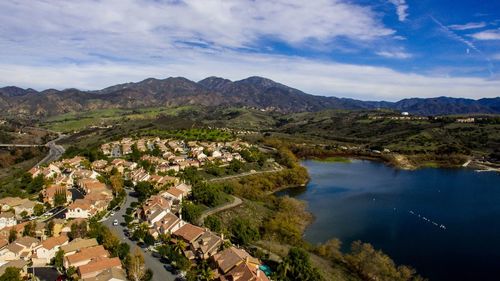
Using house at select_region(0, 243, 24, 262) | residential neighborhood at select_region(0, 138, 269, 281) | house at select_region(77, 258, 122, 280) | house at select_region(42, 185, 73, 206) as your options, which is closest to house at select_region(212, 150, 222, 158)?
residential neighborhood at select_region(0, 138, 269, 281)

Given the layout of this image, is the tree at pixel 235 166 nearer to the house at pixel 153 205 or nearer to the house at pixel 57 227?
the house at pixel 153 205

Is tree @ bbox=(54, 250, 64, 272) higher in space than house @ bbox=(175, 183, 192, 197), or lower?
lower

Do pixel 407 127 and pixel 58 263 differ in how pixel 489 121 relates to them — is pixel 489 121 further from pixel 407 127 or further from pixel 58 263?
pixel 58 263

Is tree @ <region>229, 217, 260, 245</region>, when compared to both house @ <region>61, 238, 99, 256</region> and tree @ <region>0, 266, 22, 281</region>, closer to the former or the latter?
house @ <region>61, 238, 99, 256</region>

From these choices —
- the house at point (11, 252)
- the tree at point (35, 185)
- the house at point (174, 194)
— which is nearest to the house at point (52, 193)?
the tree at point (35, 185)

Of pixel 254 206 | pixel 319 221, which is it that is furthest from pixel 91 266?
pixel 319 221

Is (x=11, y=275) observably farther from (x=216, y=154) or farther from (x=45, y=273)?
(x=216, y=154)
